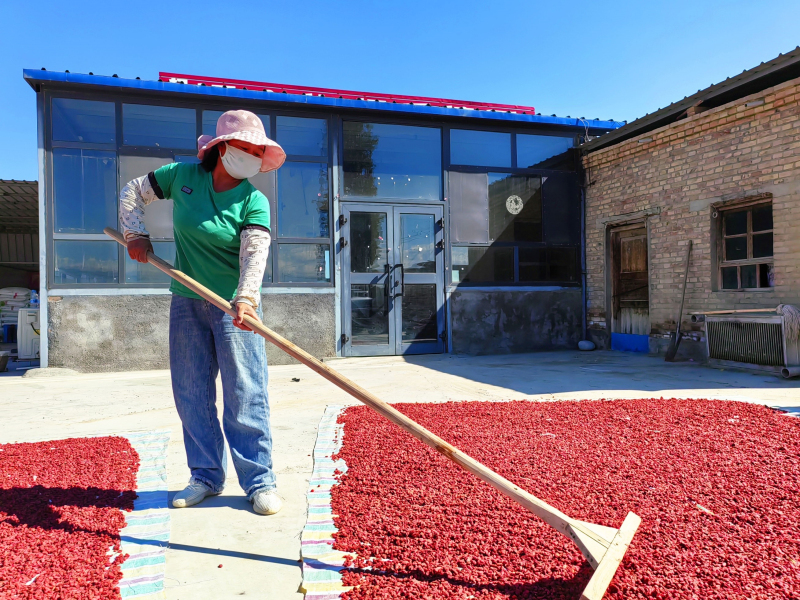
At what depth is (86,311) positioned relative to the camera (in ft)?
22.6

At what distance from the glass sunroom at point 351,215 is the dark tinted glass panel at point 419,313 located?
0.9 inches

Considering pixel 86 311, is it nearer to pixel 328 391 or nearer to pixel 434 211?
pixel 328 391

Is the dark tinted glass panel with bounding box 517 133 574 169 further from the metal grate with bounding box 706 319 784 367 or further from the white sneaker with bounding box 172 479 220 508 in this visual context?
the white sneaker with bounding box 172 479 220 508

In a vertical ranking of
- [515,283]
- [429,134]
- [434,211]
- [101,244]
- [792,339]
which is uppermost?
[429,134]

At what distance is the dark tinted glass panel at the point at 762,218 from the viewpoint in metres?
6.32

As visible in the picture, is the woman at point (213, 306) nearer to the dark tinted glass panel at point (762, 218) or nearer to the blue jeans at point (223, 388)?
the blue jeans at point (223, 388)

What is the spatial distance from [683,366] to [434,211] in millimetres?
4139

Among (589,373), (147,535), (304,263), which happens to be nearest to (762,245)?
(589,373)

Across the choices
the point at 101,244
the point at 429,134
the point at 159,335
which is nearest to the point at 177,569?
the point at 159,335

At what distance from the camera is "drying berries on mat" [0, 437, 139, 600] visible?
160 cm

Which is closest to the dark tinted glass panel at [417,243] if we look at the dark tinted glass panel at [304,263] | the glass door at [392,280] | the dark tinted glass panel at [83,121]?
the glass door at [392,280]

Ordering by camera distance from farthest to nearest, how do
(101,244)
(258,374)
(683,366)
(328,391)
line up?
(101,244) < (683,366) < (328,391) < (258,374)

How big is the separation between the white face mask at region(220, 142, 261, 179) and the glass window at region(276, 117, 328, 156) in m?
5.59

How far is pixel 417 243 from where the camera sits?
26.7 ft
